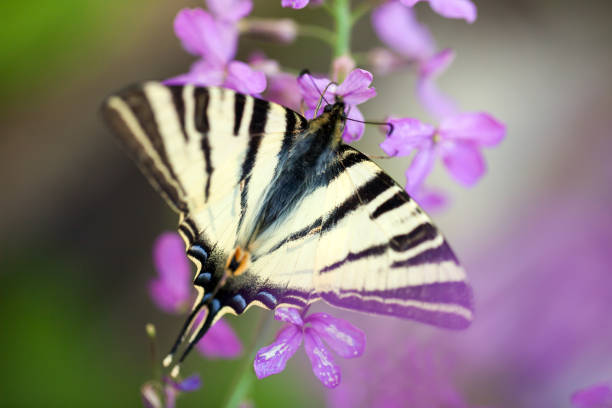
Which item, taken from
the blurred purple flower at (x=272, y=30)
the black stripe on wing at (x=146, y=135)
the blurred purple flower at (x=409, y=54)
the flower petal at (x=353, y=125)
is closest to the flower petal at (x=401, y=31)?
the blurred purple flower at (x=409, y=54)

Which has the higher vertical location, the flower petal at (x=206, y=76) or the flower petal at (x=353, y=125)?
the flower petal at (x=206, y=76)

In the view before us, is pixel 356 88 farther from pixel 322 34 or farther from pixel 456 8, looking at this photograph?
pixel 322 34

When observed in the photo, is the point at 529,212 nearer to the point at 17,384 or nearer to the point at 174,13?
the point at 174,13

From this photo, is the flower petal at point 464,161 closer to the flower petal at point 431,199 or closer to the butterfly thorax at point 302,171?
the flower petal at point 431,199

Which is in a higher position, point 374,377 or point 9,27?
point 9,27

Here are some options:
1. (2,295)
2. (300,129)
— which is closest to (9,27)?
(2,295)

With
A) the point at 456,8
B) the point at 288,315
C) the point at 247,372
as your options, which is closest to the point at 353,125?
the point at 456,8
